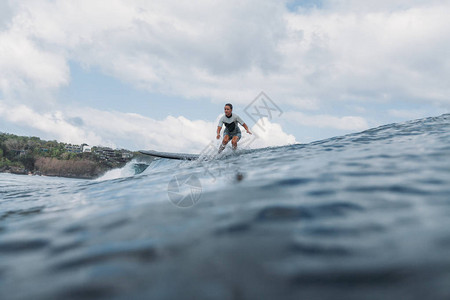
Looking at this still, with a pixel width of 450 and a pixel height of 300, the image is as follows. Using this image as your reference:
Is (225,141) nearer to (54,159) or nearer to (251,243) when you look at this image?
(251,243)

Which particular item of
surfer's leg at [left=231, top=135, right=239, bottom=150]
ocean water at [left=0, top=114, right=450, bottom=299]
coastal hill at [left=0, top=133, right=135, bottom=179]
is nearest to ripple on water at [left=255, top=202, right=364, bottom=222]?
ocean water at [left=0, top=114, right=450, bottom=299]

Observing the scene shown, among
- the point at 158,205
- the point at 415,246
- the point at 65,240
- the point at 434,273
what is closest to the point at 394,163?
the point at 415,246

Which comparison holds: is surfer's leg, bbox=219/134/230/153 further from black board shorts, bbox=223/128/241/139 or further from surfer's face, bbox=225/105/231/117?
surfer's face, bbox=225/105/231/117

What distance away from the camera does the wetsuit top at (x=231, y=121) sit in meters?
12.0

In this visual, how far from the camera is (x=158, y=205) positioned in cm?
320

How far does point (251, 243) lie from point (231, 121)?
10.3 metres

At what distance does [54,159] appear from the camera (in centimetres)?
9250

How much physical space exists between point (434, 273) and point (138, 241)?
5.91ft

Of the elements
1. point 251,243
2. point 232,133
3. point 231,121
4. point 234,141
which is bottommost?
point 251,243

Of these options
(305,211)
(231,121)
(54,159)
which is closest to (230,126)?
(231,121)

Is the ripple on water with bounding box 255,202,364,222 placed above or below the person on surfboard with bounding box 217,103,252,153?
below

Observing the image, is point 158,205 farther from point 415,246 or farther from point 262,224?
point 415,246

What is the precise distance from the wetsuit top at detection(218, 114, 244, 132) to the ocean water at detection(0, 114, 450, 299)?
849 cm

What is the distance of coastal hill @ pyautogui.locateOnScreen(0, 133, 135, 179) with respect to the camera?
87.5m
